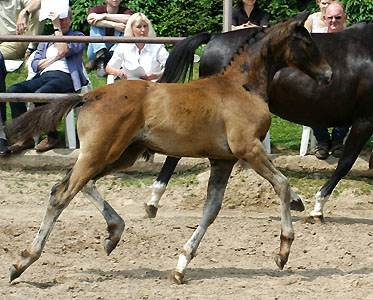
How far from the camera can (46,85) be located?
30.7 feet

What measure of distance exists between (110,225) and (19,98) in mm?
3192

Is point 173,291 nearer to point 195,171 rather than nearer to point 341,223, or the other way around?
point 341,223

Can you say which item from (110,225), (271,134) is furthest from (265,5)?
(110,225)

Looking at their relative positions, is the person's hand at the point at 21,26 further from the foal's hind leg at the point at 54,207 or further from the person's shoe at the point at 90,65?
the foal's hind leg at the point at 54,207

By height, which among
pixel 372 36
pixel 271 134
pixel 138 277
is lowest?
pixel 271 134

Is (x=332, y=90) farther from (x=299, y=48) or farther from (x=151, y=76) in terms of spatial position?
(x=151, y=76)

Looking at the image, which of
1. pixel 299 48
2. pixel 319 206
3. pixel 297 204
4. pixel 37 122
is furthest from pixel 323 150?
pixel 37 122

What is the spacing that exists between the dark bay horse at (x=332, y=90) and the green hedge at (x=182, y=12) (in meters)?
5.28

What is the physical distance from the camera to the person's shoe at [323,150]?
9375mm

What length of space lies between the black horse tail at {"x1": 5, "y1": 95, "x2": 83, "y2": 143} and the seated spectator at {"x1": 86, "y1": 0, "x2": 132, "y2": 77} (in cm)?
516

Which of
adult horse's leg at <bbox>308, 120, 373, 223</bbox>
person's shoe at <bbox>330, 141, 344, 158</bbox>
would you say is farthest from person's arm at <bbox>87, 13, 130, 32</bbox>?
adult horse's leg at <bbox>308, 120, 373, 223</bbox>

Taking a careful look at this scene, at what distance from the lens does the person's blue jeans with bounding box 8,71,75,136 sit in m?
9.38

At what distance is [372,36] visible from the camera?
26.8 feet

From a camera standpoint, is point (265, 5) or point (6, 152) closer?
point (6, 152)
